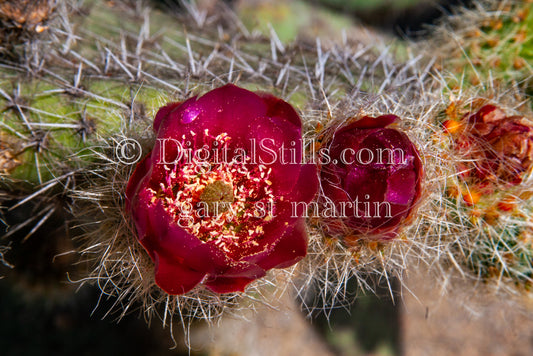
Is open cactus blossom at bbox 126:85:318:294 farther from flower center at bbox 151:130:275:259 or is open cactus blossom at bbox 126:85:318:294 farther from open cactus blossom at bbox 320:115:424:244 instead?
open cactus blossom at bbox 320:115:424:244

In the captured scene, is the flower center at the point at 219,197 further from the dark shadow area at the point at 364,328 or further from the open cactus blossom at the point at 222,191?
the dark shadow area at the point at 364,328

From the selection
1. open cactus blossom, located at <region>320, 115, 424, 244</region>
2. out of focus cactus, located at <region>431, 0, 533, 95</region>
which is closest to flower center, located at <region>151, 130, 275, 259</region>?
open cactus blossom, located at <region>320, 115, 424, 244</region>

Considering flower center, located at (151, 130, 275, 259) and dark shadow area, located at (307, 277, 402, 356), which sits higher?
flower center, located at (151, 130, 275, 259)

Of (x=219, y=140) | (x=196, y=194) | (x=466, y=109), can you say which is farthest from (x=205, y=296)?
(x=466, y=109)

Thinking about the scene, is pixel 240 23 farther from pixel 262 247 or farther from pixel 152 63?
pixel 262 247

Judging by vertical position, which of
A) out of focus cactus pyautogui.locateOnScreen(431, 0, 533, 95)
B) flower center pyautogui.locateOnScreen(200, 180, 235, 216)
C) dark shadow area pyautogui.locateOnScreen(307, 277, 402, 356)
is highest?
out of focus cactus pyautogui.locateOnScreen(431, 0, 533, 95)

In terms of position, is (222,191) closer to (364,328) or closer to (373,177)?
(373,177)

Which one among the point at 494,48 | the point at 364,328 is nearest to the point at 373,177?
the point at 494,48
